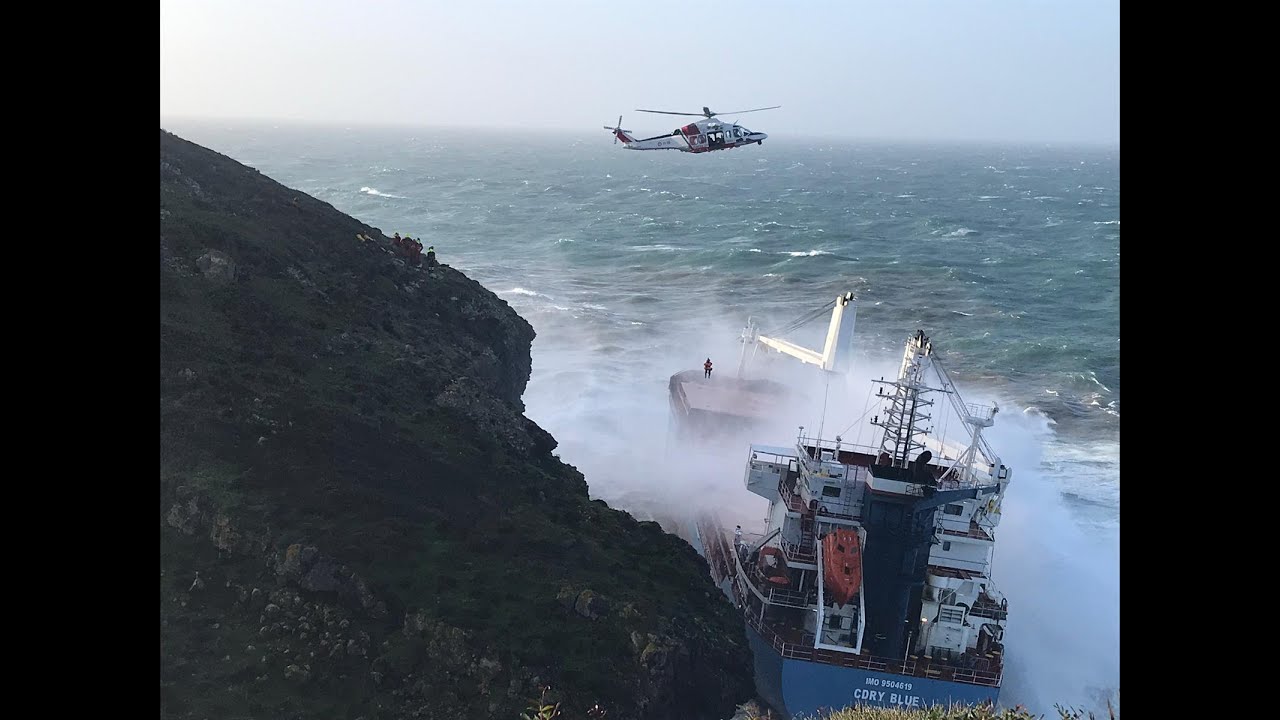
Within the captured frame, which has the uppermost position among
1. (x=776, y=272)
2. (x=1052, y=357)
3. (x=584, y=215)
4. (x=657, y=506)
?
(x=584, y=215)

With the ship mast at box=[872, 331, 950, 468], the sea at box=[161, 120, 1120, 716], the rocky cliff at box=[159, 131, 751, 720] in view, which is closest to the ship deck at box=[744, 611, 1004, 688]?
the rocky cliff at box=[159, 131, 751, 720]

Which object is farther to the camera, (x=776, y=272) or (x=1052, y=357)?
(x=776, y=272)

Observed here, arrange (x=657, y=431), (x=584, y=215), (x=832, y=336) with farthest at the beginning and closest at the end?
(x=584, y=215), (x=657, y=431), (x=832, y=336)

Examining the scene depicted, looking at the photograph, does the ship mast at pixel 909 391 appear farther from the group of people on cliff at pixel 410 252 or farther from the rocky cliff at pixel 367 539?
the group of people on cliff at pixel 410 252
